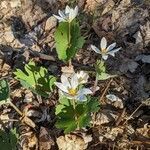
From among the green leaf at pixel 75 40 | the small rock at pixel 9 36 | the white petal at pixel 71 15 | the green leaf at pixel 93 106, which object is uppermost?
the white petal at pixel 71 15

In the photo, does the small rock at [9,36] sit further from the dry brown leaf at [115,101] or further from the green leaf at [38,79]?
the dry brown leaf at [115,101]

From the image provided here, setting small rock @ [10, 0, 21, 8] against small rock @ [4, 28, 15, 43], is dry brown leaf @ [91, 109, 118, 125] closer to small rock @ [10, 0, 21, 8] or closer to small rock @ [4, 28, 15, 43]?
small rock @ [4, 28, 15, 43]

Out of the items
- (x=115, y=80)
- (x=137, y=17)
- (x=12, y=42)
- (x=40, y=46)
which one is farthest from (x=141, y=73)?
(x=12, y=42)

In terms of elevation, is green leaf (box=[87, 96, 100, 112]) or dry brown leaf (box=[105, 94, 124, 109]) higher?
green leaf (box=[87, 96, 100, 112])

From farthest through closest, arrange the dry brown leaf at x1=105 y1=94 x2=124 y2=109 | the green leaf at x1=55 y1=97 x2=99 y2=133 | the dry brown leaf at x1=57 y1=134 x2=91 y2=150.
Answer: the dry brown leaf at x1=105 y1=94 x2=124 y2=109 < the dry brown leaf at x1=57 y1=134 x2=91 y2=150 < the green leaf at x1=55 y1=97 x2=99 y2=133

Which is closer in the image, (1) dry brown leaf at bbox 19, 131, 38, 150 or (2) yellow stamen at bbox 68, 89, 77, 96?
(2) yellow stamen at bbox 68, 89, 77, 96

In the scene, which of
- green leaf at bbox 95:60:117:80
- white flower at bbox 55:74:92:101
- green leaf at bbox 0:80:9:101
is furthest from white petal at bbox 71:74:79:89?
green leaf at bbox 0:80:9:101

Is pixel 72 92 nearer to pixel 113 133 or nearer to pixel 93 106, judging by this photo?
pixel 93 106

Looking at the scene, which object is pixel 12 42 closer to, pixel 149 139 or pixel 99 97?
pixel 99 97

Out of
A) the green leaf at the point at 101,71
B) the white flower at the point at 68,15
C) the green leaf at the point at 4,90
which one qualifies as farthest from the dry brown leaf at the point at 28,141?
the white flower at the point at 68,15
